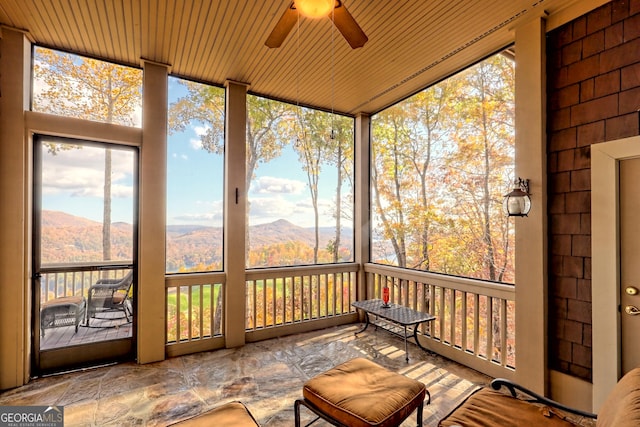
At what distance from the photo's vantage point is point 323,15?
6.37 ft

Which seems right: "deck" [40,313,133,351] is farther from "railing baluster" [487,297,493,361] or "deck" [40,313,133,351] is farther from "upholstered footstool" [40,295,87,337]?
"railing baluster" [487,297,493,361]

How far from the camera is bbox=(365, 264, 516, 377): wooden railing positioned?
9.59ft

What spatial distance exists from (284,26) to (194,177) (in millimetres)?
2367

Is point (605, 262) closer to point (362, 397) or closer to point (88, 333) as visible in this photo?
point (362, 397)

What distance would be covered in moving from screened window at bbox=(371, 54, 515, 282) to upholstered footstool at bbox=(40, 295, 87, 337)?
12.9ft

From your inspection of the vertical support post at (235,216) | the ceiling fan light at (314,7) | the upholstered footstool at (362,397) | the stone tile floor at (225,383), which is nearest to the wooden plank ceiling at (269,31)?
the vertical support post at (235,216)

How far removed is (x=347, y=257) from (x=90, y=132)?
3766 millimetres

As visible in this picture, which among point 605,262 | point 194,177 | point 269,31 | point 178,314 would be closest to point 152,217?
point 194,177

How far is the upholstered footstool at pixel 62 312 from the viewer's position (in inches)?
118

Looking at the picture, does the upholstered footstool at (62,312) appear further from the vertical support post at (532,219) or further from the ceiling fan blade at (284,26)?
the vertical support post at (532,219)

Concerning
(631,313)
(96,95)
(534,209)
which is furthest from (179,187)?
(631,313)

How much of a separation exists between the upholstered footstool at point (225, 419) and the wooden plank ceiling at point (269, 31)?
297 centimetres

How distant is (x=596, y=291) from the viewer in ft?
7.34

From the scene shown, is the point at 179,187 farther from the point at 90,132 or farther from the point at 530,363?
the point at 530,363
